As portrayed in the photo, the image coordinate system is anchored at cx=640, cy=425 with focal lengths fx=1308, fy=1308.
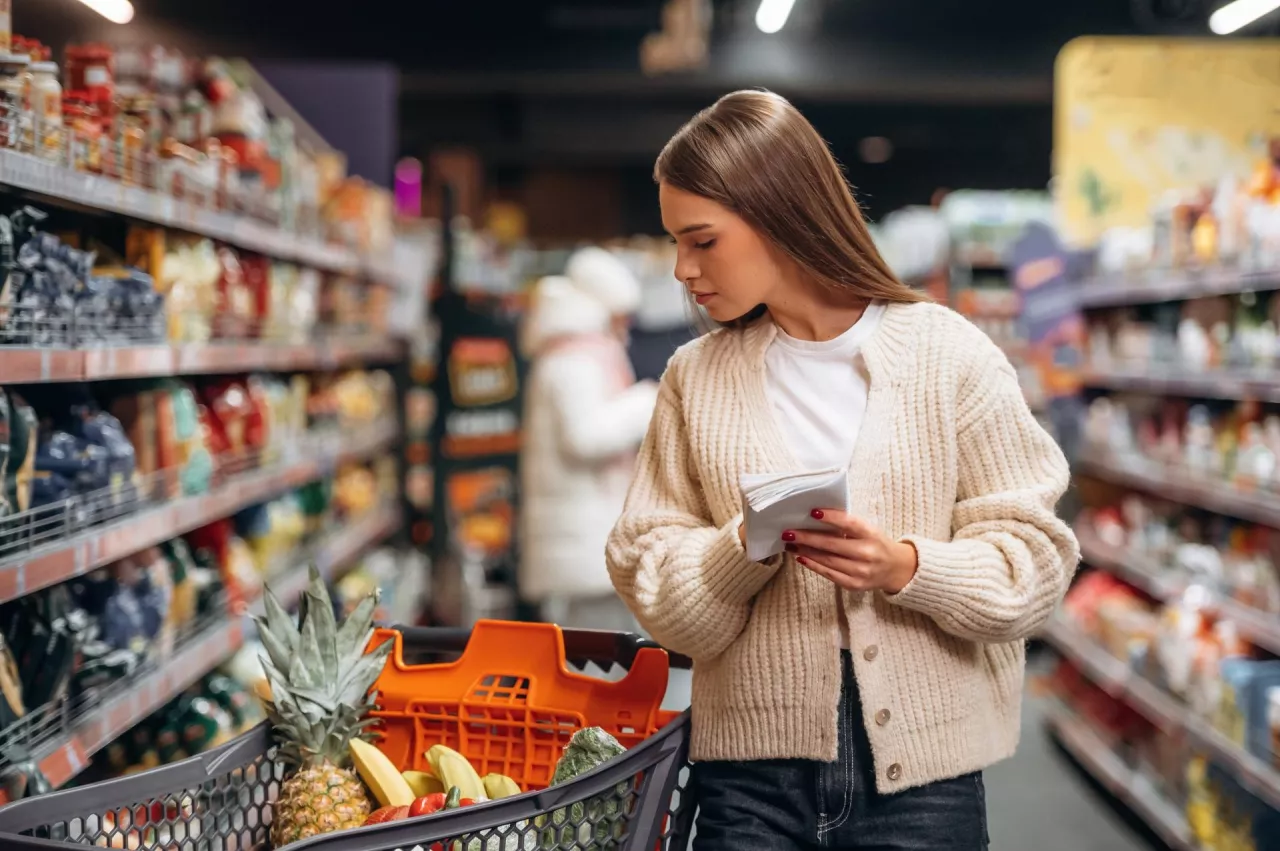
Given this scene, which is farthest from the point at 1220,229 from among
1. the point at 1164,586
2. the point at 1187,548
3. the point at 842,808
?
the point at 842,808

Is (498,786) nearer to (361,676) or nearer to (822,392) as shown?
(361,676)

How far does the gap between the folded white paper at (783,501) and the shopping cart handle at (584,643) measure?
1.33 feet

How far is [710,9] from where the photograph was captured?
28.9ft

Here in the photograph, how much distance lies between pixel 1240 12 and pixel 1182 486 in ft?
8.83

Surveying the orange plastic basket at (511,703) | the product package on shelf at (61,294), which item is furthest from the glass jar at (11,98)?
the orange plastic basket at (511,703)

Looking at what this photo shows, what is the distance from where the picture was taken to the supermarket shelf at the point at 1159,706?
143 inches

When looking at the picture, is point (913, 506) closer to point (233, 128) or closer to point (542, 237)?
point (233, 128)

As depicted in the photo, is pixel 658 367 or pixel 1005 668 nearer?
pixel 1005 668

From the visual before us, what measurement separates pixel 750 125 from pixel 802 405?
39cm

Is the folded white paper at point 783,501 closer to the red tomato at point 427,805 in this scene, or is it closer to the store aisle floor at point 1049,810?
the red tomato at point 427,805

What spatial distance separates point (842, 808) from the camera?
5.60 ft

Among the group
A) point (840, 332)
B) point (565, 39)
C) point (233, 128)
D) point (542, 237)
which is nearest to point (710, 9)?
point (565, 39)

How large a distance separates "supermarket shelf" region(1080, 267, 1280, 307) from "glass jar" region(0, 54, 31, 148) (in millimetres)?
3294

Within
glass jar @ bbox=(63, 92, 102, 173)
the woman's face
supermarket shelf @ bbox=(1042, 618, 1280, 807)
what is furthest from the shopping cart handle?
supermarket shelf @ bbox=(1042, 618, 1280, 807)
